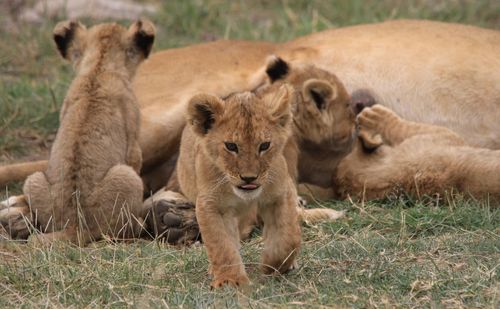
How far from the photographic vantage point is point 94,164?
578 centimetres

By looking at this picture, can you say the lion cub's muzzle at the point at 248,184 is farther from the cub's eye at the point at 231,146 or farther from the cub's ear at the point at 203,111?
the cub's ear at the point at 203,111

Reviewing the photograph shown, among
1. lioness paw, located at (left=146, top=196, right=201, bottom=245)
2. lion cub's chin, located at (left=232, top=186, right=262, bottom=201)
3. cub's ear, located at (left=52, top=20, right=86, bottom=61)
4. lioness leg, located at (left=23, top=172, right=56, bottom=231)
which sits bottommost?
lioness paw, located at (left=146, top=196, right=201, bottom=245)

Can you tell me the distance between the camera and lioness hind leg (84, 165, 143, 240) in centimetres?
577

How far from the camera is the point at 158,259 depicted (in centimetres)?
524

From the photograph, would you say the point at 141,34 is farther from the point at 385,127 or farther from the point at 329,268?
the point at 329,268

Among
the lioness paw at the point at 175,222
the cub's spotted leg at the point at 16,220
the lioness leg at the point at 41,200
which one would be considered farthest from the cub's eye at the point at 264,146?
Answer: the cub's spotted leg at the point at 16,220

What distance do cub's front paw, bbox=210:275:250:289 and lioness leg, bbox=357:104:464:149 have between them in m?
2.28

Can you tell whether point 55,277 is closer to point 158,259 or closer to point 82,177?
point 158,259

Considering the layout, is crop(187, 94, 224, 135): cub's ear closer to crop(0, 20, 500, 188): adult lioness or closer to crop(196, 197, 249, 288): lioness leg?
crop(196, 197, 249, 288): lioness leg

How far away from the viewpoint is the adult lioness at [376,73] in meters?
7.05

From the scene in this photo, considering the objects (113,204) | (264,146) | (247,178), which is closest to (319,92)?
(113,204)

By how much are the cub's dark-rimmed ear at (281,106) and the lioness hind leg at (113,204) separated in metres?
1.31

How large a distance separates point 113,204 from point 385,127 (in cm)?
193

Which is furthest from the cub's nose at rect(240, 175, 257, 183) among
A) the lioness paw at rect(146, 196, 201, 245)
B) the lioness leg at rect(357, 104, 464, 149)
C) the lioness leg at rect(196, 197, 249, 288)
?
the lioness leg at rect(357, 104, 464, 149)
